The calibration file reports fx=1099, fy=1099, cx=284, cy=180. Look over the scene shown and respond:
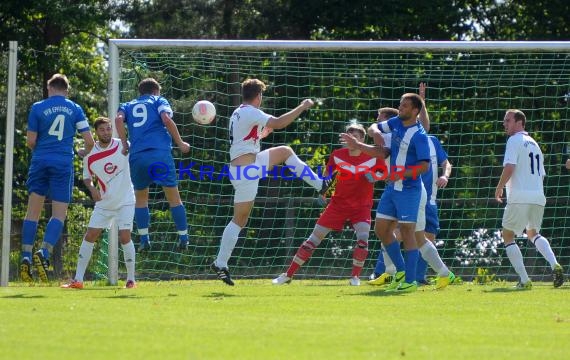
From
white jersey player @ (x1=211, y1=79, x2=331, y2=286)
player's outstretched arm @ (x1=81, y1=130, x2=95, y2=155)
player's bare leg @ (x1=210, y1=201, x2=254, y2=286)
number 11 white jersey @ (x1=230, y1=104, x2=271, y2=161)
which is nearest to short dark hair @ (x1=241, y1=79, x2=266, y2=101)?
white jersey player @ (x1=211, y1=79, x2=331, y2=286)

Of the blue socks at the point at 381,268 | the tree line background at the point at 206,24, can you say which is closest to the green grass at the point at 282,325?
the blue socks at the point at 381,268

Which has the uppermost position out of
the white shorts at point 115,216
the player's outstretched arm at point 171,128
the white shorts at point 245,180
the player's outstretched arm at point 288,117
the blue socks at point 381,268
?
the player's outstretched arm at point 288,117

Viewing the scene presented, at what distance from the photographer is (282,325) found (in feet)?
24.9

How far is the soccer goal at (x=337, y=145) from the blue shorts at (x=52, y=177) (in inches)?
116

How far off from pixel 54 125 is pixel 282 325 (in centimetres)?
503

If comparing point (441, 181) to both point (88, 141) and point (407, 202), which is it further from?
point (88, 141)

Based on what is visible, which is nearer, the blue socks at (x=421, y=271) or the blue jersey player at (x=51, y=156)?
the blue jersey player at (x=51, y=156)

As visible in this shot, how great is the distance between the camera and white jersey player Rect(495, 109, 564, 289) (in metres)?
11.7

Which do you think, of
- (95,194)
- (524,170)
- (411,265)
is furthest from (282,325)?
(524,170)

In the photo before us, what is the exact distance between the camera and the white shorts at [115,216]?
11.6 meters

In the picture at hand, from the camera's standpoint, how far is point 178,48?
12.9 metres

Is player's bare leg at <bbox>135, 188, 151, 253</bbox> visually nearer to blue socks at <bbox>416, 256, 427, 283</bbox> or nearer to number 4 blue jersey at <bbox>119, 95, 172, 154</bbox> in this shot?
number 4 blue jersey at <bbox>119, 95, 172, 154</bbox>

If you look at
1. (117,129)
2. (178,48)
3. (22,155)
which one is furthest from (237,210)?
(22,155)

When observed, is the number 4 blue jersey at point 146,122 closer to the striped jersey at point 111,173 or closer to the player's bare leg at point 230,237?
the striped jersey at point 111,173
